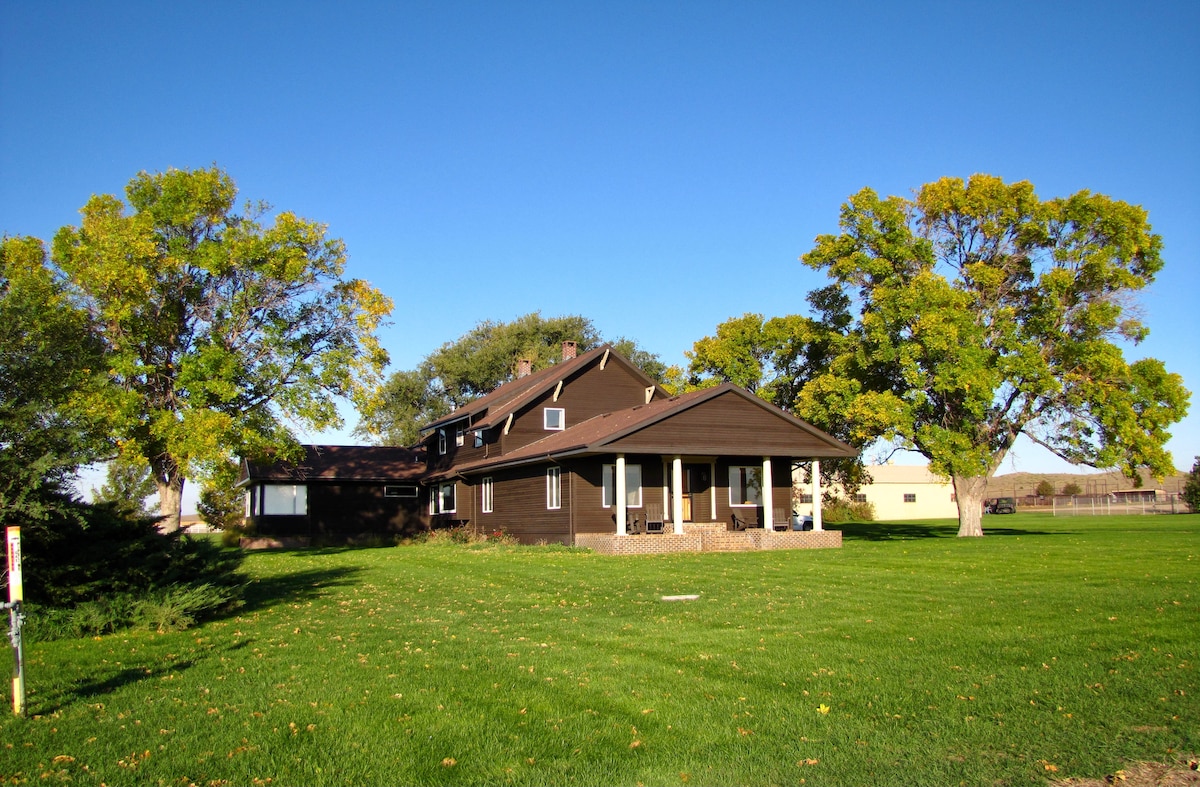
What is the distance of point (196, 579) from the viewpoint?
1288 cm

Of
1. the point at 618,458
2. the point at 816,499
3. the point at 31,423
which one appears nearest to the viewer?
the point at 31,423

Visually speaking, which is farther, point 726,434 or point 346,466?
point 346,466

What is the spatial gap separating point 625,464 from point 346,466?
17573 millimetres

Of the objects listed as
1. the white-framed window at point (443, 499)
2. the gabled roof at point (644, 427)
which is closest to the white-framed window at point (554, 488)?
the gabled roof at point (644, 427)

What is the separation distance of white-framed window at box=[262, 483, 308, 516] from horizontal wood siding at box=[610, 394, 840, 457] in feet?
63.5

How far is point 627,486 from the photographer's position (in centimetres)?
2922

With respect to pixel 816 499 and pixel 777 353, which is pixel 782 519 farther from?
pixel 777 353

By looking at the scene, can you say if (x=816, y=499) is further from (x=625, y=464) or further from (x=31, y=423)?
(x=31, y=423)

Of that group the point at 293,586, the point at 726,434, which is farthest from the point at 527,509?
the point at 293,586

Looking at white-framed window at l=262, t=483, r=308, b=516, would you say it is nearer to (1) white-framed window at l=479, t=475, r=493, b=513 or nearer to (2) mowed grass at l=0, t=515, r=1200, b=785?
(1) white-framed window at l=479, t=475, r=493, b=513

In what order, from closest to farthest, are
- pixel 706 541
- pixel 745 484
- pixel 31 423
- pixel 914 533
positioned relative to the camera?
1. pixel 31 423
2. pixel 706 541
3. pixel 745 484
4. pixel 914 533

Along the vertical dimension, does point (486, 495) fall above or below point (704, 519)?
above

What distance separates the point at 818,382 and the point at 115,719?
94.0 feet

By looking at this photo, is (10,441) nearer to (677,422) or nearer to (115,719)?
(115,719)
